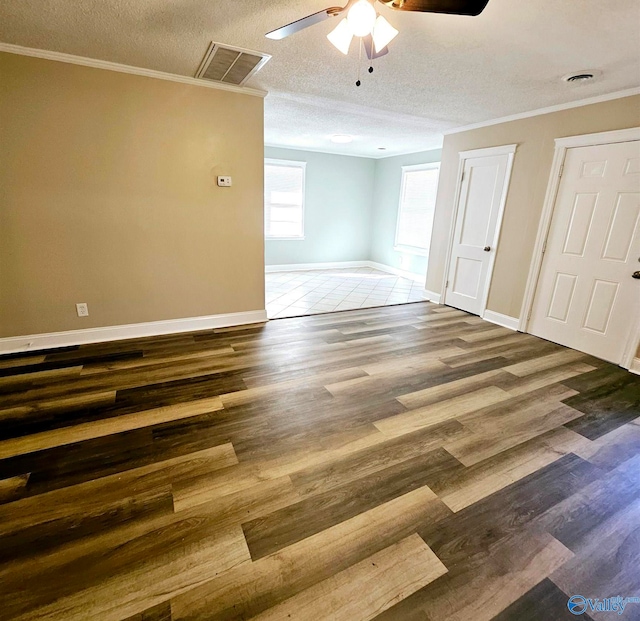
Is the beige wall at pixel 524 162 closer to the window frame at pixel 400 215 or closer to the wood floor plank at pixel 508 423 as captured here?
the window frame at pixel 400 215

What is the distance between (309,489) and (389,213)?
268 inches

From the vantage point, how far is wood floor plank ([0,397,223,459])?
1.87m

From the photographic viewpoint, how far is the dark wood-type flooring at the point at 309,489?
1214 millimetres

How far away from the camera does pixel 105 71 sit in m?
2.85

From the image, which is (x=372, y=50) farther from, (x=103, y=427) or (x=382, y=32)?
(x=103, y=427)

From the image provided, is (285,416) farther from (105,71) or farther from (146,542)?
(105,71)

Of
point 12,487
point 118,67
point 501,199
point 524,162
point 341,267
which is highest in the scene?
point 118,67

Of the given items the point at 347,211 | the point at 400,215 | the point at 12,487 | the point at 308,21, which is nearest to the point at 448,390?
the point at 308,21

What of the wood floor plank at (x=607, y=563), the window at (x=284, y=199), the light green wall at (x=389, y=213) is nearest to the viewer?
the wood floor plank at (x=607, y=563)

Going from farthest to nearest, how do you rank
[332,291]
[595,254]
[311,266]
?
[311,266], [332,291], [595,254]

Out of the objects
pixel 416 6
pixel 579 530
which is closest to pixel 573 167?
pixel 416 6

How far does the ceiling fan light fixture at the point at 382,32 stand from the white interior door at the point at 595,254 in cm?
279

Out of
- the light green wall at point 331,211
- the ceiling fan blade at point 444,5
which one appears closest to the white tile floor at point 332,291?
the light green wall at point 331,211

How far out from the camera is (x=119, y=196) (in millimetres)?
3113
